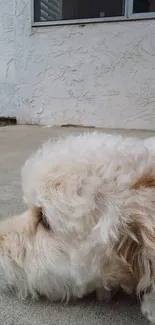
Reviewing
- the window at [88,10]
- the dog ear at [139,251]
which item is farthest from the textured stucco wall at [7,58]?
the dog ear at [139,251]

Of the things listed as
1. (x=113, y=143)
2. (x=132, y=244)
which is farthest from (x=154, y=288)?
(x=113, y=143)

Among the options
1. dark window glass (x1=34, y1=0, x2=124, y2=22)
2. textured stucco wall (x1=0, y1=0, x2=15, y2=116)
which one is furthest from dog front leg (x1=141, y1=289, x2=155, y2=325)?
textured stucco wall (x1=0, y1=0, x2=15, y2=116)

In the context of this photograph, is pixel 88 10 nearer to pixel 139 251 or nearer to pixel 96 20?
pixel 96 20

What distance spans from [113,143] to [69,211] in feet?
0.97

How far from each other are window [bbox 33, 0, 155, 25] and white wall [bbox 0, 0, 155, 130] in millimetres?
87

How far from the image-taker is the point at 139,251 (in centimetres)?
108

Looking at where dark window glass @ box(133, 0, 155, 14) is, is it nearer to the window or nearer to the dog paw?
the window

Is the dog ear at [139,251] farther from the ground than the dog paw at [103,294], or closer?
farther from the ground

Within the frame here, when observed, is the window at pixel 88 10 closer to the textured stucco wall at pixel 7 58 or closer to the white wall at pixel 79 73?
the white wall at pixel 79 73

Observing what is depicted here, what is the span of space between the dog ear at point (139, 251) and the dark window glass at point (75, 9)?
4085 mm

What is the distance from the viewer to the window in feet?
15.2

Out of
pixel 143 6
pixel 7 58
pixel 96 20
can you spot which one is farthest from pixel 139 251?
pixel 7 58

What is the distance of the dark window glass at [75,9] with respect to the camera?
4770 mm

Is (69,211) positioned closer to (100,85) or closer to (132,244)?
(132,244)
